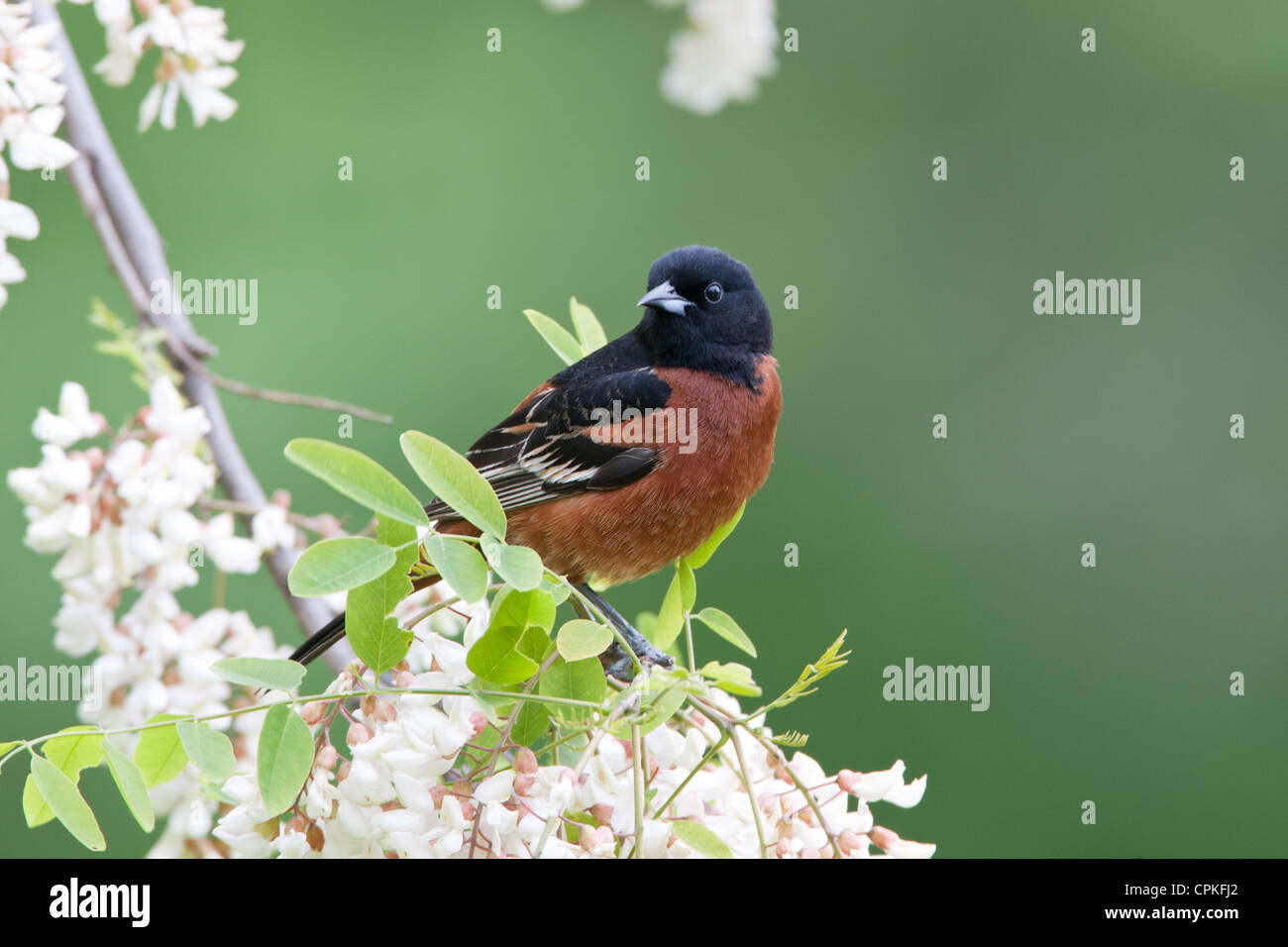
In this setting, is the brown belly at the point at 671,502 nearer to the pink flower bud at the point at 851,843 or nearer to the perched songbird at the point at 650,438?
the perched songbird at the point at 650,438

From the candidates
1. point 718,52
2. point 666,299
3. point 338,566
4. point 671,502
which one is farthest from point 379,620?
point 718,52

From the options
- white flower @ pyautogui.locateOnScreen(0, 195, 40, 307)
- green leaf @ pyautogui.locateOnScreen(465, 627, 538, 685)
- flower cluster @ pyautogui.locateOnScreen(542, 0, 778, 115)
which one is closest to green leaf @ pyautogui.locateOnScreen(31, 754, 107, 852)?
green leaf @ pyautogui.locateOnScreen(465, 627, 538, 685)

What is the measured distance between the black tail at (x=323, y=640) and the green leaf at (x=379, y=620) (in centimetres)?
55

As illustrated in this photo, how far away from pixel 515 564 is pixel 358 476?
174mm

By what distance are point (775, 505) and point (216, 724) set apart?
3437 millimetres

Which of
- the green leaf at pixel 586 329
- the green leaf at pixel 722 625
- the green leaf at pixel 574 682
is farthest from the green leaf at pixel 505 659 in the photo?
the green leaf at pixel 586 329

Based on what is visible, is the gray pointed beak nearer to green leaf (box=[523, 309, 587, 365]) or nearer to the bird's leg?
green leaf (box=[523, 309, 587, 365])

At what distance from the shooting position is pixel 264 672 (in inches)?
56.6

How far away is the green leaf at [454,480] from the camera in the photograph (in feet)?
4.57

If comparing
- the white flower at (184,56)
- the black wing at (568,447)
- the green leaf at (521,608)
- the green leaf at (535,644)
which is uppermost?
the white flower at (184,56)

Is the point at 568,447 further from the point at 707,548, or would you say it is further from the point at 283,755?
the point at 283,755

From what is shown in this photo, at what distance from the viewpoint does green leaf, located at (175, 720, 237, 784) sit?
4.63ft

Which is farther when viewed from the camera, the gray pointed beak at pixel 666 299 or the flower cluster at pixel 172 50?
the gray pointed beak at pixel 666 299

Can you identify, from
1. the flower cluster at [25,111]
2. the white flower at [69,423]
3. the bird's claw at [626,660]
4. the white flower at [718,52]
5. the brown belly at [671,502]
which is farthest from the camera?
the white flower at [718,52]
